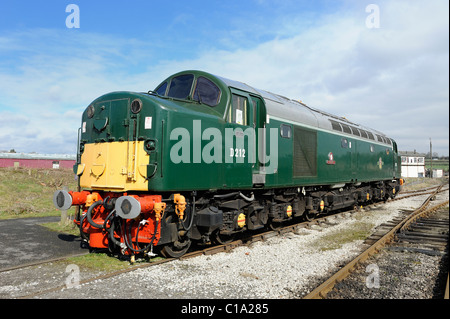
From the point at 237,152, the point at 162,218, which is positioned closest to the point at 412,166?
the point at 237,152

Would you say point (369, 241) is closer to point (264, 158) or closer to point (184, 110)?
point (264, 158)

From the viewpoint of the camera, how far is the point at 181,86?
7.91 meters

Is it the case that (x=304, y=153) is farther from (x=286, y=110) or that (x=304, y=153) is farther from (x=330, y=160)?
(x=330, y=160)

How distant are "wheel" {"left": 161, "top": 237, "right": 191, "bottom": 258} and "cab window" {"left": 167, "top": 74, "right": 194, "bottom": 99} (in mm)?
3168

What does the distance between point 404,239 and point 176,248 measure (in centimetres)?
648

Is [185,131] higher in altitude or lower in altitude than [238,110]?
lower

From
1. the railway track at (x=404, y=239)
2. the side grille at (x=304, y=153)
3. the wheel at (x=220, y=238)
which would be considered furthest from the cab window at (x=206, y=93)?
the railway track at (x=404, y=239)

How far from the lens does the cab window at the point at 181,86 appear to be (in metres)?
7.75

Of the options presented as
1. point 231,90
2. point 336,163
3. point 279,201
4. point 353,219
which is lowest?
point 353,219

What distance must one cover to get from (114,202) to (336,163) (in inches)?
358

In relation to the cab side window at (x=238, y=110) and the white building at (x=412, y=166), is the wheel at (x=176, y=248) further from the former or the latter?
the white building at (x=412, y=166)

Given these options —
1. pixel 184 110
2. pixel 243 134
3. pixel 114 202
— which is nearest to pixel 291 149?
pixel 243 134

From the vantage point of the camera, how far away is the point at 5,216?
12.9m
